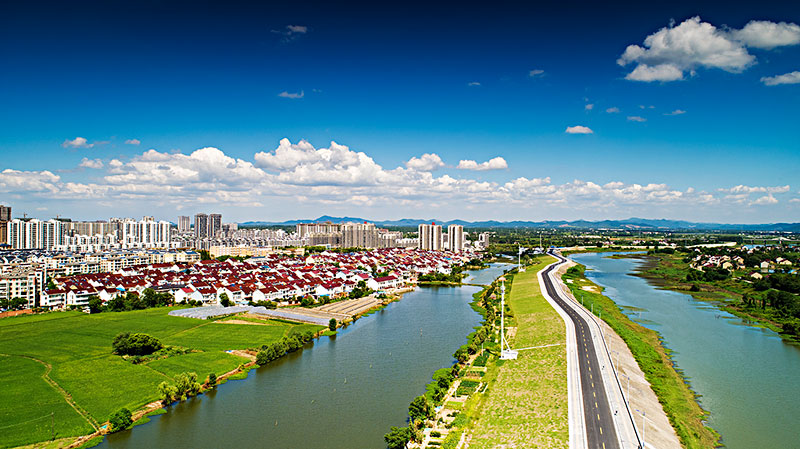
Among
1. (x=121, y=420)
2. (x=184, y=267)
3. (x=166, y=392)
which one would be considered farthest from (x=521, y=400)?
(x=184, y=267)

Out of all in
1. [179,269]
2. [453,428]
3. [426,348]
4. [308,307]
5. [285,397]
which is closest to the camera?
[453,428]

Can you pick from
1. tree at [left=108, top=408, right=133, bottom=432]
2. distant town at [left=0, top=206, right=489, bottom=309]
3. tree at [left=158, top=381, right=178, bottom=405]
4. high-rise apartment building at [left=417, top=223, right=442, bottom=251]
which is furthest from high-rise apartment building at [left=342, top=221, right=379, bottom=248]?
tree at [left=108, top=408, right=133, bottom=432]

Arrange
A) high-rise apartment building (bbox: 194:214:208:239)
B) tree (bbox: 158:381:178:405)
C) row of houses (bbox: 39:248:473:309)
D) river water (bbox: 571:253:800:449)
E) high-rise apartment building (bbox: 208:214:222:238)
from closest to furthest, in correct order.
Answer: river water (bbox: 571:253:800:449) → tree (bbox: 158:381:178:405) → row of houses (bbox: 39:248:473:309) → high-rise apartment building (bbox: 194:214:208:239) → high-rise apartment building (bbox: 208:214:222:238)

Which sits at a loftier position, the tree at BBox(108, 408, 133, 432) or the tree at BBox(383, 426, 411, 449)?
the tree at BBox(383, 426, 411, 449)

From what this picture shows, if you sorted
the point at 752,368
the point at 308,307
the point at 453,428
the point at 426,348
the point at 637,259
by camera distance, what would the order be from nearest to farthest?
1. the point at 453,428
2. the point at 752,368
3. the point at 426,348
4. the point at 308,307
5. the point at 637,259

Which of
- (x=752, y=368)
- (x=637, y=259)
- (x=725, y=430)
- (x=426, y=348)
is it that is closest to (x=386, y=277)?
(x=426, y=348)

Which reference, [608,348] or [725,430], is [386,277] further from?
[725,430]

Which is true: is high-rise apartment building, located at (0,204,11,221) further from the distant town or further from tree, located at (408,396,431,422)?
tree, located at (408,396,431,422)
